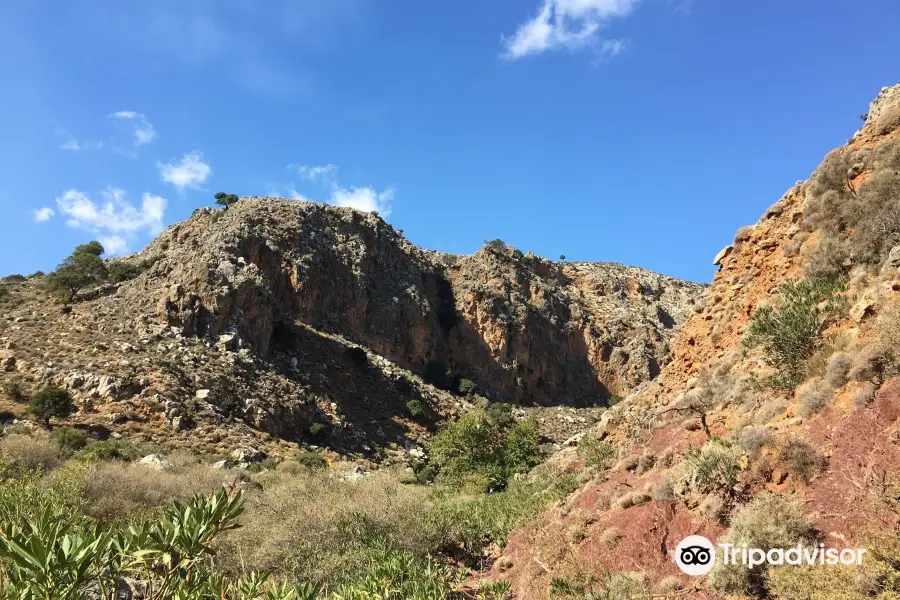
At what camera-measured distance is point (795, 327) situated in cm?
1136

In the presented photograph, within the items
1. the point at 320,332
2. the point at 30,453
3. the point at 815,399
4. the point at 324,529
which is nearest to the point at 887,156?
the point at 815,399

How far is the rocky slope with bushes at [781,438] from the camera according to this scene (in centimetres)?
675

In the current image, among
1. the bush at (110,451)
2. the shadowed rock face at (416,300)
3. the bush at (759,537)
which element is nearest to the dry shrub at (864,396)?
the bush at (759,537)

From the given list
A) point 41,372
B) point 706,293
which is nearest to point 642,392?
point 706,293

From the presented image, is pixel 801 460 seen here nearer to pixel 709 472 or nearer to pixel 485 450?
pixel 709 472

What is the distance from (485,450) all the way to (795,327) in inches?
907

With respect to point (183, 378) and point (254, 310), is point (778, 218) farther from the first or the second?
point (254, 310)

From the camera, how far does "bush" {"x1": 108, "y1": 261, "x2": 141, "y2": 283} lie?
49.9m

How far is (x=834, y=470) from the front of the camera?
24.6 feet

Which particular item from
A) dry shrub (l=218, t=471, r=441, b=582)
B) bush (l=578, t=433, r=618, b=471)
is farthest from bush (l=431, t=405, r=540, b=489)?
dry shrub (l=218, t=471, r=441, b=582)

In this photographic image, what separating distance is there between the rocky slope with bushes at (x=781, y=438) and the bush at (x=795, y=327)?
39 millimetres

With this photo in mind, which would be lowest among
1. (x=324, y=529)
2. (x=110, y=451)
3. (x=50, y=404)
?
(x=324, y=529)

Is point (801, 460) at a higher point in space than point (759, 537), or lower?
higher

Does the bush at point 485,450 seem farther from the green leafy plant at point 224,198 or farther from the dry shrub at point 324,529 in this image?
the green leafy plant at point 224,198
